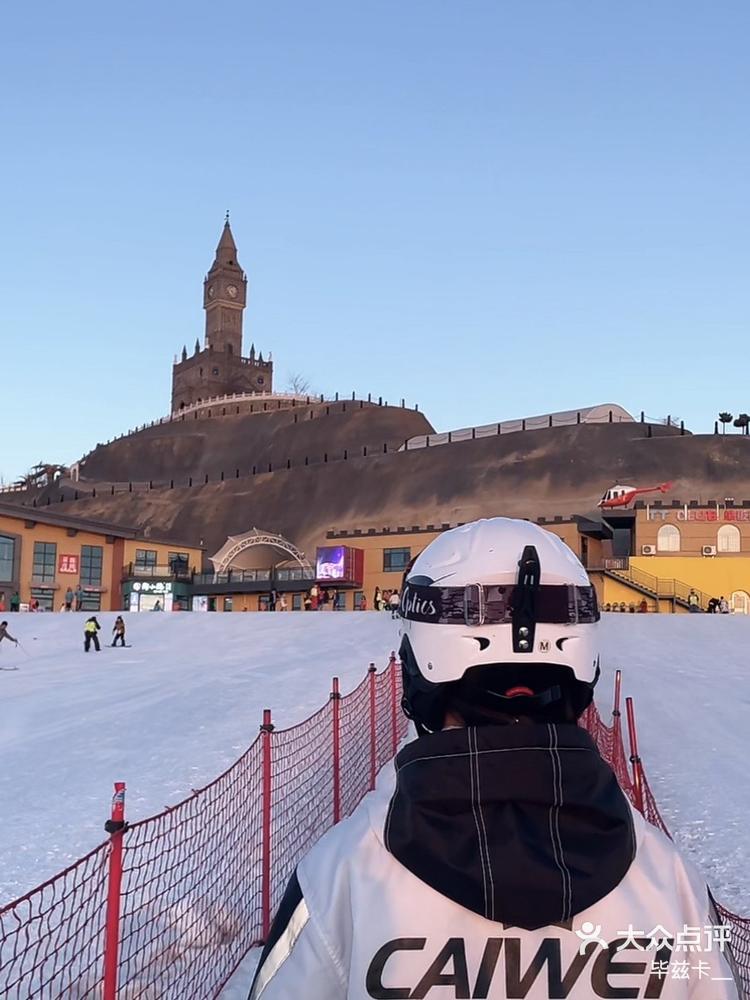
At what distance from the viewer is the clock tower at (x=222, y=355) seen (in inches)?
5561

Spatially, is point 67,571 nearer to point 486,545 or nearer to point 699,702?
point 699,702

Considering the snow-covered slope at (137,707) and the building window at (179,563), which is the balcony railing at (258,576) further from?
the snow-covered slope at (137,707)

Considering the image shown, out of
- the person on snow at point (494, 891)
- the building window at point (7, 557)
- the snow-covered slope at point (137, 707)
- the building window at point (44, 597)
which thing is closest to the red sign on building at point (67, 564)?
the building window at point (44, 597)

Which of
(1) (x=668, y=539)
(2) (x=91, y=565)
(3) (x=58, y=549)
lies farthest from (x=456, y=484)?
(3) (x=58, y=549)

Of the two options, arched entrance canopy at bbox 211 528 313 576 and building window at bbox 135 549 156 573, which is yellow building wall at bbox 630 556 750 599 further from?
building window at bbox 135 549 156 573

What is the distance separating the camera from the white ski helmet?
6.59 feet

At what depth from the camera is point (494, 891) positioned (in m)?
1.65

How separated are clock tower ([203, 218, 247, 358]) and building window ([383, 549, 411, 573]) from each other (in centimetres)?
Result: 9489

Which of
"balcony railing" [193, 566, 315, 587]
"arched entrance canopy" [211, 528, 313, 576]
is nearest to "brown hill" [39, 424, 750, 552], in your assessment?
"arched entrance canopy" [211, 528, 313, 576]

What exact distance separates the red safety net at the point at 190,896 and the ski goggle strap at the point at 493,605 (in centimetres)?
188

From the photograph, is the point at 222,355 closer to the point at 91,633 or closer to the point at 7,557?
the point at 7,557

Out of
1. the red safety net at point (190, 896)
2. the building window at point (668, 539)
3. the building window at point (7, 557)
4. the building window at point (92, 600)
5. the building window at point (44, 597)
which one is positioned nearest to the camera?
the red safety net at point (190, 896)

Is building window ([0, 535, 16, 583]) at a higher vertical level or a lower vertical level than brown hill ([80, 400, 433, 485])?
lower

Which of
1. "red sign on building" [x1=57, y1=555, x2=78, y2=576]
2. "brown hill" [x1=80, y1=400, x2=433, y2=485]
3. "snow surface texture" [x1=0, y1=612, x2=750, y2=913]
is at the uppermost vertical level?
"brown hill" [x1=80, y1=400, x2=433, y2=485]
